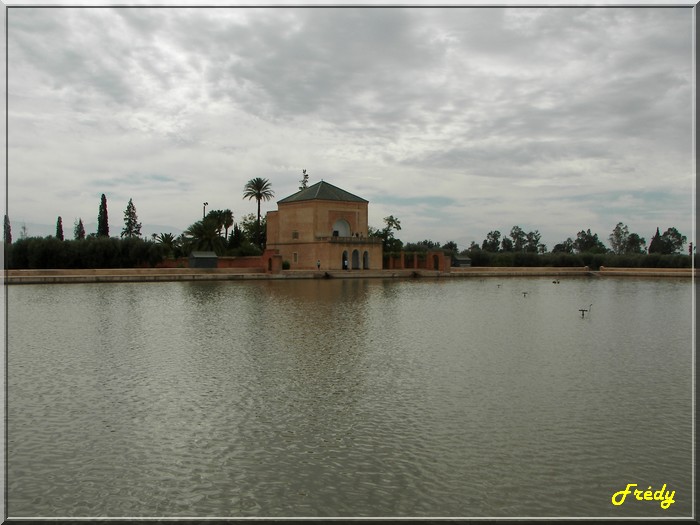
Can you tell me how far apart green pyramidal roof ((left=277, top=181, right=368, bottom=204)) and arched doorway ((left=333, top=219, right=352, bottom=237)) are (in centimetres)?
195

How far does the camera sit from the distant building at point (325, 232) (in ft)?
171

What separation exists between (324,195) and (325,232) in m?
3.23

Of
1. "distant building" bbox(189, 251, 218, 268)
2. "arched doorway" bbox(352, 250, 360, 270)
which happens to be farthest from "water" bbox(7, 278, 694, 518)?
"arched doorway" bbox(352, 250, 360, 270)

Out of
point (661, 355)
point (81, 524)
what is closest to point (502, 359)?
point (661, 355)

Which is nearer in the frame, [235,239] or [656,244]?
[235,239]

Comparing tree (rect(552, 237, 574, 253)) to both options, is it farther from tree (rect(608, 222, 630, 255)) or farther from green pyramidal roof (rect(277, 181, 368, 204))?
green pyramidal roof (rect(277, 181, 368, 204))

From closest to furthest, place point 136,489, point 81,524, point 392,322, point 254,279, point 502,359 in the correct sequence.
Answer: point 81,524
point 136,489
point 502,359
point 392,322
point 254,279

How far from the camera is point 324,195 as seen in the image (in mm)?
54094

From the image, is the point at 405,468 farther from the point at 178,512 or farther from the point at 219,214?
the point at 219,214

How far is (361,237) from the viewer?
53.5m

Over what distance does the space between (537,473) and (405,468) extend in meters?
1.24

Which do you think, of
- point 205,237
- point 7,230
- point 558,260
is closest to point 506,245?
point 558,260

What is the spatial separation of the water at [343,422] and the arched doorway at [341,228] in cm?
3923

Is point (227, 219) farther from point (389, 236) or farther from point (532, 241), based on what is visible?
point (532, 241)
